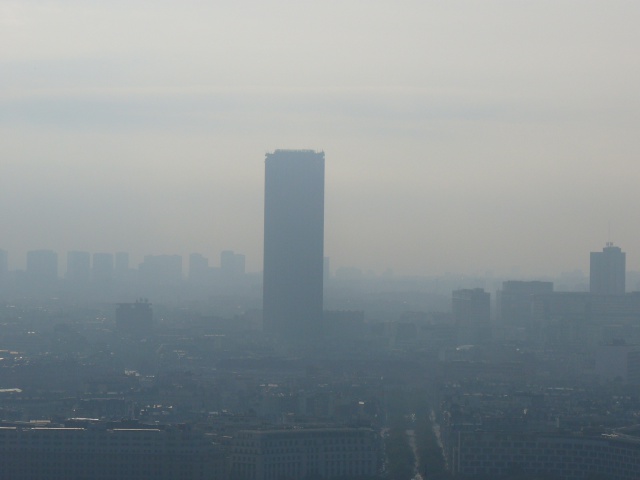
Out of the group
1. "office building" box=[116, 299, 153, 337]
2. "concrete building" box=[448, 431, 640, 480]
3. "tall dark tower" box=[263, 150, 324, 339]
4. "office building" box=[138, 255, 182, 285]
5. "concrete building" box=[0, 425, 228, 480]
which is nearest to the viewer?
"concrete building" box=[0, 425, 228, 480]

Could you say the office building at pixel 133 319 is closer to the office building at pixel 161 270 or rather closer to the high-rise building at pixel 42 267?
the high-rise building at pixel 42 267

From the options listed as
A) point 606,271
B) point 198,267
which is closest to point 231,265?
point 198,267

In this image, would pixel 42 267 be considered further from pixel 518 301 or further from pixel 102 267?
pixel 518 301

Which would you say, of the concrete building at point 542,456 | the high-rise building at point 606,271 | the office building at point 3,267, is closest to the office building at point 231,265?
the office building at point 3,267

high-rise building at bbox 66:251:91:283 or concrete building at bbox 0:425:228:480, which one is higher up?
high-rise building at bbox 66:251:91:283

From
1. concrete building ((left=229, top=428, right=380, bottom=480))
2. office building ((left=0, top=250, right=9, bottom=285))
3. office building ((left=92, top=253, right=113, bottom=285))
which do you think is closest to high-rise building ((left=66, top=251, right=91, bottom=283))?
office building ((left=92, top=253, right=113, bottom=285))

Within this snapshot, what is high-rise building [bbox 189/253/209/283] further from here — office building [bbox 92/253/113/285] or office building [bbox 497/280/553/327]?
office building [bbox 497/280/553/327]
